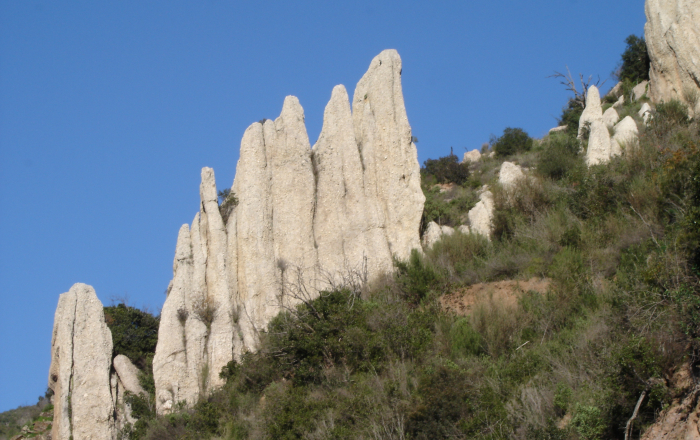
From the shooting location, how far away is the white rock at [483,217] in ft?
75.0

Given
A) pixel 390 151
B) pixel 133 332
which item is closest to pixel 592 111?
pixel 390 151

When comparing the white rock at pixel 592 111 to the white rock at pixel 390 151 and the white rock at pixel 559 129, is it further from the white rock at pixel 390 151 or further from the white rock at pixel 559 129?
the white rock at pixel 390 151

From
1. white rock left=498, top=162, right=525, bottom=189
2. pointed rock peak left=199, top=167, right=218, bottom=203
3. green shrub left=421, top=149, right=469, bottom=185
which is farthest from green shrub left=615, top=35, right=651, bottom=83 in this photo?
pointed rock peak left=199, top=167, right=218, bottom=203

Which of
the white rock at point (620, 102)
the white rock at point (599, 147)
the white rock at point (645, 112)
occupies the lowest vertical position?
the white rock at point (599, 147)

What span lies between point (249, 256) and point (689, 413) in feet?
42.5

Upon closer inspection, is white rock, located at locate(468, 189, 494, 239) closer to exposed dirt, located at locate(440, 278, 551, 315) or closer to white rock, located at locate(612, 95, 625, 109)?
exposed dirt, located at locate(440, 278, 551, 315)

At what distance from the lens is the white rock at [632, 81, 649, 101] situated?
3117 centimetres

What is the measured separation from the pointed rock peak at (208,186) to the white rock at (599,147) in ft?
39.3

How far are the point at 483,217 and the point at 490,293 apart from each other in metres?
4.25

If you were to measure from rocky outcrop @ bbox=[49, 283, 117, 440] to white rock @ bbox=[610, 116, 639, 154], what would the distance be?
1654 centimetres

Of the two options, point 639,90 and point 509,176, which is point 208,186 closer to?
point 509,176

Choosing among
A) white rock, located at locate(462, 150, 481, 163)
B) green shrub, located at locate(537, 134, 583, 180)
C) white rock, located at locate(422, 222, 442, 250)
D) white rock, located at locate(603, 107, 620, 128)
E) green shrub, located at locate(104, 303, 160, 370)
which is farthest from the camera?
white rock, located at locate(462, 150, 481, 163)

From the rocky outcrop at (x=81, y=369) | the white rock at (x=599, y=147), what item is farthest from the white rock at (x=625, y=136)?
the rocky outcrop at (x=81, y=369)

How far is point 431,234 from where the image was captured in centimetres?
2316
